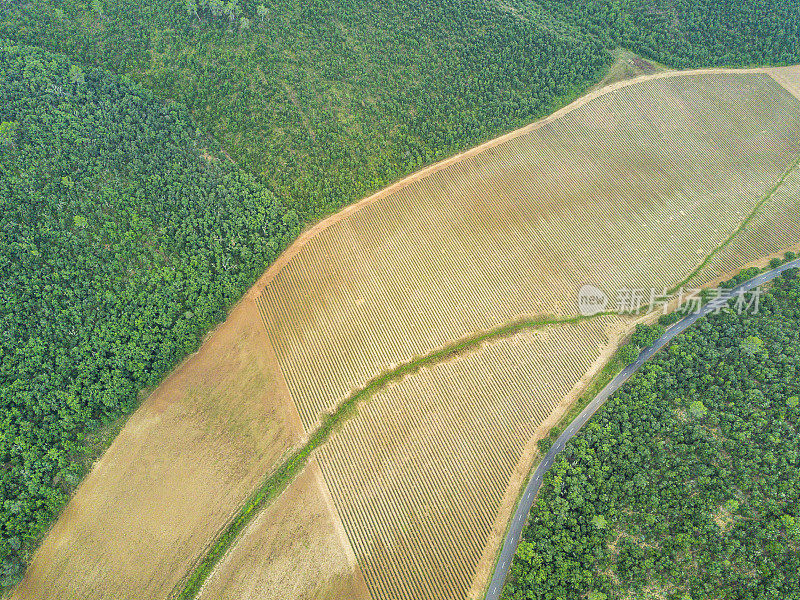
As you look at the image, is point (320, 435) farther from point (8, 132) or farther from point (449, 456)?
point (8, 132)

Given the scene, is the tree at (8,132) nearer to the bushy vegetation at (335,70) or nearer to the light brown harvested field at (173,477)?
the bushy vegetation at (335,70)

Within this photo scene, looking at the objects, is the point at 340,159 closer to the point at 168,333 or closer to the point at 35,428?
the point at 168,333

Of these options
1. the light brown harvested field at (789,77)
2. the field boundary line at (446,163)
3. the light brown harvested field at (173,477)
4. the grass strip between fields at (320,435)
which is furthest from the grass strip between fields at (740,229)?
the light brown harvested field at (173,477)

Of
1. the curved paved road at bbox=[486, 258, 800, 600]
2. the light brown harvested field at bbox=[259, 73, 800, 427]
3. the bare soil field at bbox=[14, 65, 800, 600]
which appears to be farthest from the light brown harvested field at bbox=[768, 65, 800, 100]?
the curved paved road at bbox=[486, 258, 800, 600]

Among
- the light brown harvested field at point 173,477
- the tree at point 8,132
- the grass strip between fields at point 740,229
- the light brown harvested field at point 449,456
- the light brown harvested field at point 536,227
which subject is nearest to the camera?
the light brown harvested field at point 173,477

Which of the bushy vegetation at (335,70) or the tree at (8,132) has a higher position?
the tree at (8,132)

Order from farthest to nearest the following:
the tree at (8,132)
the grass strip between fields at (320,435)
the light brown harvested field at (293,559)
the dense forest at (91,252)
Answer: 1. the tree at (8,132)
2. the dense forest at (91,252)
3. the grass strip between fields at (320,435)
4. the light brown harvested field at (293,559)
